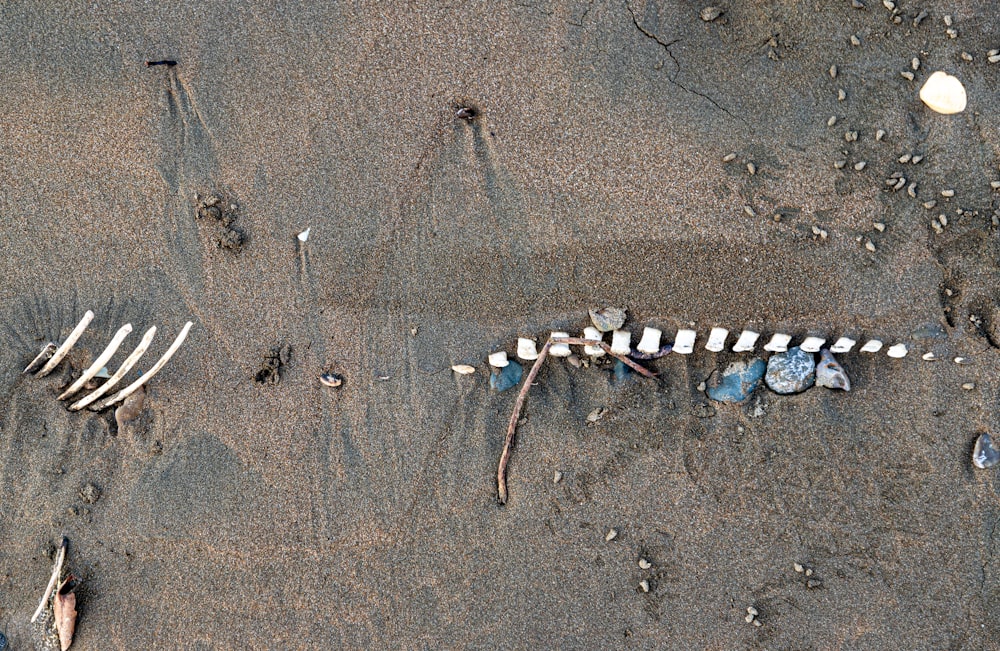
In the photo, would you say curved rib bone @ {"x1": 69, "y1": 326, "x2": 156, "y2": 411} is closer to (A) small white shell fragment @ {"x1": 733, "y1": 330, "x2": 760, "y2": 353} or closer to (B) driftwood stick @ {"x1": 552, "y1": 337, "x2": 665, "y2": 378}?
(B) driftwood stick @ {"x1": 552, "y1": 337, "x2": 665, "y2": 378}

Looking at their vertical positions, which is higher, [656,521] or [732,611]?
[656,521]

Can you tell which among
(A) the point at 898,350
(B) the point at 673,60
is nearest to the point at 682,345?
(A) the point at 898,350

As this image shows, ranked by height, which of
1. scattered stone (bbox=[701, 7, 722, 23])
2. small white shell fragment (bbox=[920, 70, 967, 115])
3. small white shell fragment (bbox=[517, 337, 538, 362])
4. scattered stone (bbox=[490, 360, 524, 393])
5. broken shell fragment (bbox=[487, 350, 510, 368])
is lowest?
scattered stone (bbox=[490, 360, 524, 393])

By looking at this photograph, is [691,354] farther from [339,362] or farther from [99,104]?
[99,104]

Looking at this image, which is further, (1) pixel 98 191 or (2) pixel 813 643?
(1) pixel 98 191

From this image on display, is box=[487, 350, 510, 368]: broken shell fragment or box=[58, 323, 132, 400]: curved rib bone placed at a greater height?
box=[487, 350, 510, 368]: broken shell fragment

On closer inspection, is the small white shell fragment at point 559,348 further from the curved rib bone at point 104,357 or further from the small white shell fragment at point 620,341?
the curved rib bone at point 104,357

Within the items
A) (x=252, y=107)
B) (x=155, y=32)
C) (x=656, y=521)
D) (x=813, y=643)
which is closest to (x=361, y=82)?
(x=252, y=107)

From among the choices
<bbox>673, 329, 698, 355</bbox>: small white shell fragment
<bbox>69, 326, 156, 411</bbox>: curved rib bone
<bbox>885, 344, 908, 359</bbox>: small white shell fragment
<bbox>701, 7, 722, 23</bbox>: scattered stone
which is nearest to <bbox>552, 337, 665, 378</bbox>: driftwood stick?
<bbox>673, 329, 698, 355</bbox>: small white shell fragment
